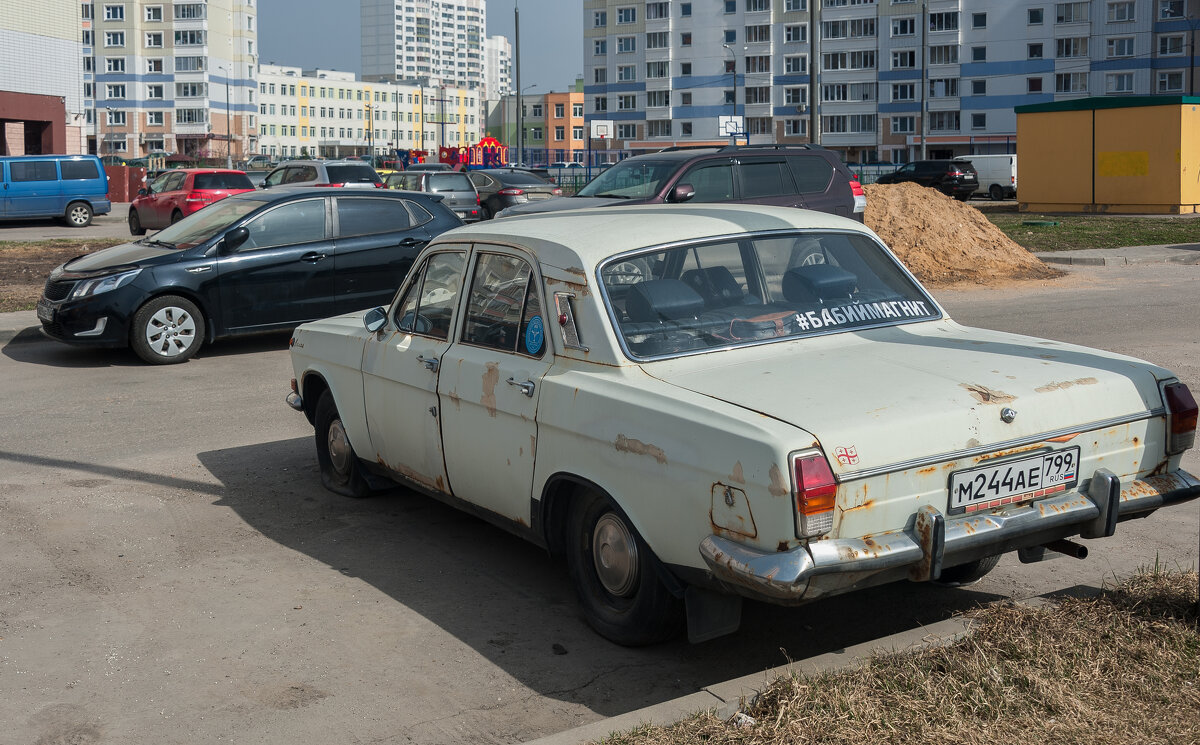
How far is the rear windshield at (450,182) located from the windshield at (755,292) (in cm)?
2304

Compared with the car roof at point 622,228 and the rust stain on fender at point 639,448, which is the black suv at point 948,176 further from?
the rust stain on fender at point 639,448

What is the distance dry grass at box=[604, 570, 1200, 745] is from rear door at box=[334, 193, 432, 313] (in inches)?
345

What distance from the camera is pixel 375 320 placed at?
600cm

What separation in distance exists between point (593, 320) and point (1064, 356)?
1.79 meters

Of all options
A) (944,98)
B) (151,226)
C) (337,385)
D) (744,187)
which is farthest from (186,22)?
(337,385)

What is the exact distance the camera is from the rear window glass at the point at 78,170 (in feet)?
113

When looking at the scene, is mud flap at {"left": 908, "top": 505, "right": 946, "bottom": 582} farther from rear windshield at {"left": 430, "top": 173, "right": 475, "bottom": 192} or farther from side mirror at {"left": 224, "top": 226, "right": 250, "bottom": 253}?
rear windshield at {"left": 430, "top": 173, "right": 475, "bottom": 192}

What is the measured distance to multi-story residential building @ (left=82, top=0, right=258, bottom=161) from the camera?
11756 cm

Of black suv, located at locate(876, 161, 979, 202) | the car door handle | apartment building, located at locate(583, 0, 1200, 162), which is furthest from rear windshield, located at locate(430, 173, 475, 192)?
apartment building, located at locate(583, 0, 1200, 162)

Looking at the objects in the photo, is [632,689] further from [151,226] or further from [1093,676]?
[151,226]

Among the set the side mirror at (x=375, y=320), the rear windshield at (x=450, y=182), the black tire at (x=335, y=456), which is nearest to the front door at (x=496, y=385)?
the side mirror at (x=375, y=320)

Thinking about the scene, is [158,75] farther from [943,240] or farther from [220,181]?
[943,240]

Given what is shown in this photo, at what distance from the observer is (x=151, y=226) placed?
30219 mm

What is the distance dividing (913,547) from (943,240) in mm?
16670
